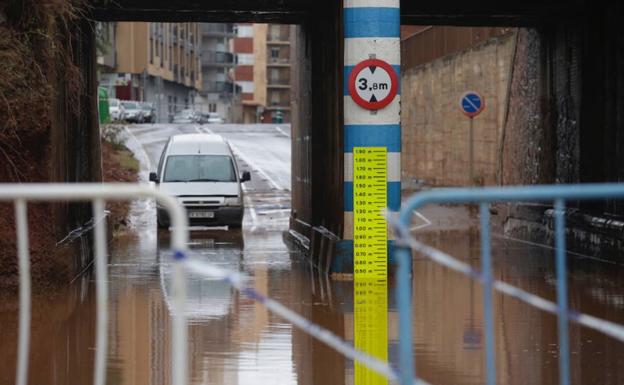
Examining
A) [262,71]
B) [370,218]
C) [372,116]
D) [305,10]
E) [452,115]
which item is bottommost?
[370,218]

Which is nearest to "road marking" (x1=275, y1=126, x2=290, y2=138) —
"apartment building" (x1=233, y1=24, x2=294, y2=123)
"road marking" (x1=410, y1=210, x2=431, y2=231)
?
"road marking" (x1=410, y1=210, x2=431, y2=231)

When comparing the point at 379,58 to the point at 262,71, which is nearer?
the point at 379,58

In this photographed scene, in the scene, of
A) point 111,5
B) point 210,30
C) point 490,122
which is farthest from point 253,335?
point 210,30

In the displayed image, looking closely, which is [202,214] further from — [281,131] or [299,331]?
[281,131]

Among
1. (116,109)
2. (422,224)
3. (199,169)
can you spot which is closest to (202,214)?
(199,169)

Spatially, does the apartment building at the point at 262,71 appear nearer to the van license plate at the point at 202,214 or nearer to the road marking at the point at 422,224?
the road marking at the point at 422,224

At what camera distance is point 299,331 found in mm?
11852

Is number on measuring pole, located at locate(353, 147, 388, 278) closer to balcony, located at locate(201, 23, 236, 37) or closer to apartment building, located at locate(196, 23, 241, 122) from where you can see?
apartment building, located at locate(196, 23, 241, 122)

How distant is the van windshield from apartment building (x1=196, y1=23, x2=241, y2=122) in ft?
387

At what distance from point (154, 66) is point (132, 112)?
25.7 meters

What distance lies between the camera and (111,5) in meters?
Result: 20.3

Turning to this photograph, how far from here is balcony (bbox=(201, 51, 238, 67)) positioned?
14962cm

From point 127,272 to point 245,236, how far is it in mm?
7516

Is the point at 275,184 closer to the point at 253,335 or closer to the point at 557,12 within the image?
the point at 557,12
